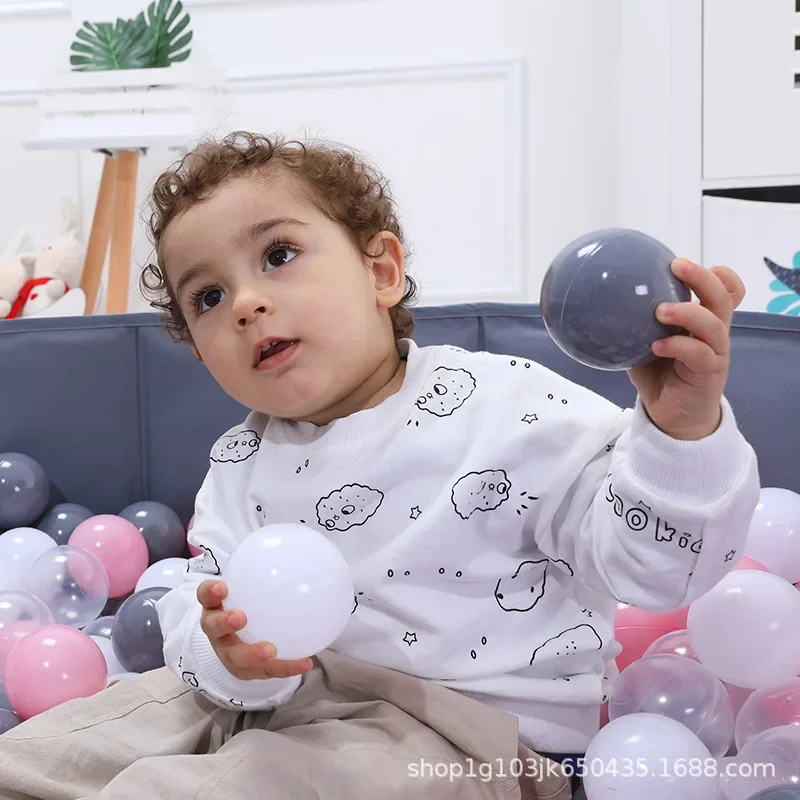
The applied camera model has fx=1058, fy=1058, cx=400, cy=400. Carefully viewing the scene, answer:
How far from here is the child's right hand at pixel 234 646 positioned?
69 centimetres

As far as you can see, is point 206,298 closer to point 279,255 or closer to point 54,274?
point 279,255

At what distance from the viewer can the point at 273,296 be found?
817mm

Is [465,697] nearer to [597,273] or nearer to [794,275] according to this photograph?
[597,273]

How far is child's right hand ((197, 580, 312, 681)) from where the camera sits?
2.25ft

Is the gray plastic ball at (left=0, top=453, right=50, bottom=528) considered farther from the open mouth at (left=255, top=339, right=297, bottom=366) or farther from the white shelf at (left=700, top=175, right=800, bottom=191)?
the white shelf at (left=700, top=175, right=800, bottom=191)

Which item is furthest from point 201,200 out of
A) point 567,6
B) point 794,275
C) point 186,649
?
point 567,6

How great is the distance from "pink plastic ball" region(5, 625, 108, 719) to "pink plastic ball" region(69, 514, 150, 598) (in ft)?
0.93

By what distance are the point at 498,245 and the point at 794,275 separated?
0.76 meters

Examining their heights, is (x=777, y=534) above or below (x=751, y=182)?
below

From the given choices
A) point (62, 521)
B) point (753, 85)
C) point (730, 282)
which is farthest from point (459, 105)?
point (730, 282)

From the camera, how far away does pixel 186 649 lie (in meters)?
0.81

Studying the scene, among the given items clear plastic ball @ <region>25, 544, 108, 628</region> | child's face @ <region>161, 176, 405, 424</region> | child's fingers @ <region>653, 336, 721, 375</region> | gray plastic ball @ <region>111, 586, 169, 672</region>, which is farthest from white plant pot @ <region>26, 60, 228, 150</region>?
child's fingers @ <region>653, 336, 721, 375</region>

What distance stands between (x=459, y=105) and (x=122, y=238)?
898 mm

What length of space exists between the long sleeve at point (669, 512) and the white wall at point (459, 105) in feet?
6.31
